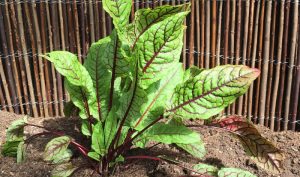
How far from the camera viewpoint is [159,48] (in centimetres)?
206

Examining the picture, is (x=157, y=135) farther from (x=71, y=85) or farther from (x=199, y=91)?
(x=71, y=85)

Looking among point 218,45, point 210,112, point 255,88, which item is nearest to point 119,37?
point 210,112

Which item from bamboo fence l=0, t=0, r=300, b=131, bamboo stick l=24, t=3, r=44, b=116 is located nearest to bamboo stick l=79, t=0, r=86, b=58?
bamboo fence l=0, t=0, r=300, b=131

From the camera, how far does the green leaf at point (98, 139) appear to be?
2191 millimetres

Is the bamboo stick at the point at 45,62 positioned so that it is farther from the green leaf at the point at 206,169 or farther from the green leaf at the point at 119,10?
the green leaf at the point at 206,169

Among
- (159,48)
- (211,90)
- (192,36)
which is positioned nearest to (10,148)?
(159,48)

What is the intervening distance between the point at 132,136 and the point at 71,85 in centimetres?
38

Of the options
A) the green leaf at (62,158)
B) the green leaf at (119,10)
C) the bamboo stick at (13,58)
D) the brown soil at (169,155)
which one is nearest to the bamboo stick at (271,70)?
the brown soil at (169,155)

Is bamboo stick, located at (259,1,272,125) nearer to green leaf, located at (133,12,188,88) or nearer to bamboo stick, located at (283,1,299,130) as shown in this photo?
bamboo stick, located at (283,1,299,130)

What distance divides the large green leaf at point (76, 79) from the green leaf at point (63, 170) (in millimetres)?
266

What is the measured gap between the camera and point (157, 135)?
2.18m

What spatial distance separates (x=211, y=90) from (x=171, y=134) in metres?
0.27

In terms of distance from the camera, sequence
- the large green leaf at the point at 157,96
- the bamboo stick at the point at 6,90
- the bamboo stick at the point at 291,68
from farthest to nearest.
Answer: the bamboo stick at the point at 6,90
the bamboo stick at the point at 291,68
the large green leaf at the point at 157,96

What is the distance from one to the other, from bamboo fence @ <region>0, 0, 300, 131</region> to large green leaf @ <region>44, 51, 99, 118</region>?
68cm
